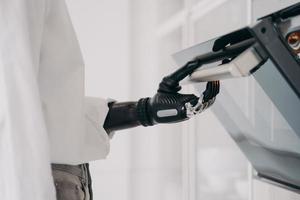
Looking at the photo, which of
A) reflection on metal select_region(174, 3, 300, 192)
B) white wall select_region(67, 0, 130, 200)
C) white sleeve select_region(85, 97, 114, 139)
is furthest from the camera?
white wall select_region(67, 0, 130, 200)

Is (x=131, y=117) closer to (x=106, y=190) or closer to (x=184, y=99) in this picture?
(x=184, y=99)

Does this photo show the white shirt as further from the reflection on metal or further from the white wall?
the white wall

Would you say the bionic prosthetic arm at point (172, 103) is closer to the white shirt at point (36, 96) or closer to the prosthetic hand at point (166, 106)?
the prosthetic hand at point (166, 106)

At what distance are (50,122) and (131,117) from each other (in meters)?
0.26

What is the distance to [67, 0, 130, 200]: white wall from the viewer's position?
223 centimetres

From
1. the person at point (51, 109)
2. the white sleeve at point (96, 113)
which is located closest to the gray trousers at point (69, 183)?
the person at point (51, 109)

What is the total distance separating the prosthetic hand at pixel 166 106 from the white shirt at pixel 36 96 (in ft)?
0.58

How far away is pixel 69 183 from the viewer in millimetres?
839

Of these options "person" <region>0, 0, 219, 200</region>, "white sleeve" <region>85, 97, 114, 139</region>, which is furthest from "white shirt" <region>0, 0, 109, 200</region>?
"white sleeve" <region>85, 97, 114, 139</region>

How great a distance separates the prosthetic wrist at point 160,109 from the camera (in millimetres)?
772

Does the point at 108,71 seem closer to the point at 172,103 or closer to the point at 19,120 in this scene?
the point at 172,103

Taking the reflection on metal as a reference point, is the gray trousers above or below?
below

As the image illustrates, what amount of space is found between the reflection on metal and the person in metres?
0.15

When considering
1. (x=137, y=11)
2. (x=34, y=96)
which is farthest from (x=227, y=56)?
(x=137, y=11)
